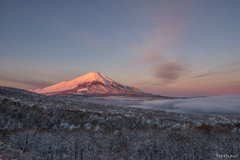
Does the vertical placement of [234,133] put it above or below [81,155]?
above

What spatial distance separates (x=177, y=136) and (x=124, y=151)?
548 centimetres

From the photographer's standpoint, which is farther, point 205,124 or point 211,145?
point 205,124

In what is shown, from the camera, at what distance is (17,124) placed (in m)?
11.6

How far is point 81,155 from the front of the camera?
374 inches

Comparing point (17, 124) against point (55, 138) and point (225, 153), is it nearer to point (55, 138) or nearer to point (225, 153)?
point (55, 138)

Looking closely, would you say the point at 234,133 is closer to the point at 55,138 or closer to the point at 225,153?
the point at 225,153

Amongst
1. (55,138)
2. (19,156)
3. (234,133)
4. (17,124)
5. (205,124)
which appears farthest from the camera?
(205,124)

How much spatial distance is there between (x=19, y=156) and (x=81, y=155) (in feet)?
12.1

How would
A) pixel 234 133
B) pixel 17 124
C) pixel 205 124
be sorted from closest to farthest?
pixel 17 124 → pixel 234 133 → pixel 205 124

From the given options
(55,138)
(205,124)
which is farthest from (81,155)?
(205,124)

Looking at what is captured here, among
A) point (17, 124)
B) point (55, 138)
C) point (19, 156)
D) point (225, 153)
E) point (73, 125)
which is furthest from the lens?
point (73, 125)

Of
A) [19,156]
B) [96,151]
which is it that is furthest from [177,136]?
[19,156]

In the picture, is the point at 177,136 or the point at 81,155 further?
the point at 177,136

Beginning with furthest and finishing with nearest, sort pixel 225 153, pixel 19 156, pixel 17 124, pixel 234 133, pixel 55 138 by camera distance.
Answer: pixel 234 133, pixel 17 124, pixel 55 138, pixel 225 153, pixel 19 156
